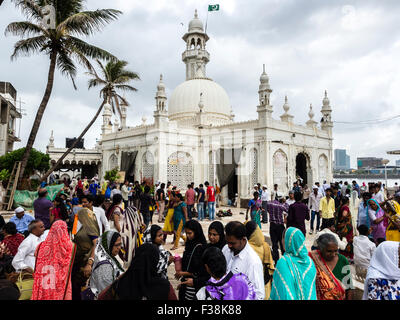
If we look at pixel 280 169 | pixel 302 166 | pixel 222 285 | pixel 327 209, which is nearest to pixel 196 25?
pixel 302 166

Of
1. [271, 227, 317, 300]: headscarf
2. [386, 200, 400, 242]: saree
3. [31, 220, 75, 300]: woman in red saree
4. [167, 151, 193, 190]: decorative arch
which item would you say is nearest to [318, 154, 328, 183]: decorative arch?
[167, 151, 193, 190]: decorative arch

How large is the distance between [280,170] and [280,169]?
7 cm

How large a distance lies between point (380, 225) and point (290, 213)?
70.7 inches

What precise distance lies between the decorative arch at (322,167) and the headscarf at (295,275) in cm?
2050

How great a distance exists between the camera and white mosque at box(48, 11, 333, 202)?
17969 mm

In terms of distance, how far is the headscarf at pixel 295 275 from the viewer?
238 centimetres

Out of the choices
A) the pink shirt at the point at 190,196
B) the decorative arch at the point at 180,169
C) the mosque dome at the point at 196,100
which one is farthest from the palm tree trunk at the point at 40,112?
the mosque dome at the point at 196,100

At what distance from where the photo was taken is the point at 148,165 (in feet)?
66.6

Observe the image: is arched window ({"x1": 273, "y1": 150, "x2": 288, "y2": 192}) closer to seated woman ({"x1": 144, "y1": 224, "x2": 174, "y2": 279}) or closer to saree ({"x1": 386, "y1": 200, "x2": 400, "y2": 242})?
saree ({"x1": 386, "y1": 200, "x2": 400, "y2": 242})

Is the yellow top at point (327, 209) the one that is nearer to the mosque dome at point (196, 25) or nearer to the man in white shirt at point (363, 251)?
the man in white shirt at point (363, 251)

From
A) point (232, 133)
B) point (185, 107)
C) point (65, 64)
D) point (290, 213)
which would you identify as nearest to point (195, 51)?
point (185, 107)

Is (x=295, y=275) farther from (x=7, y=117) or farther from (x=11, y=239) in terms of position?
(x=7, y=117)

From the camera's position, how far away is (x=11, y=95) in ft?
103
